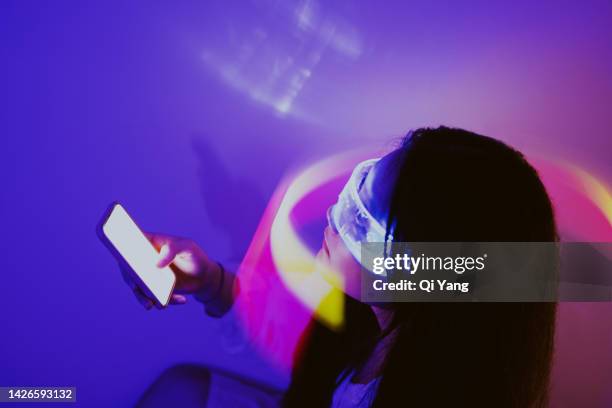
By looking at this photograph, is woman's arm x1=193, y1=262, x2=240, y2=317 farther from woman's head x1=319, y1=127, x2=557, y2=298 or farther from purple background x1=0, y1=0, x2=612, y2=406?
woman's head x1=319, y1=127, x2=557, y2=298

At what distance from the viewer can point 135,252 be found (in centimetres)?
94

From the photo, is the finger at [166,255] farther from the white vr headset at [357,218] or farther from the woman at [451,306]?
the white vr headset at [357,218]

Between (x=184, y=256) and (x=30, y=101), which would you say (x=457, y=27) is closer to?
(x=184, y=256)

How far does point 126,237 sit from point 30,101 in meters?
0.48

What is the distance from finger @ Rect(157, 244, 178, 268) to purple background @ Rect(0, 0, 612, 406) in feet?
0.60

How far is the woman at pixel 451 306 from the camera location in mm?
720

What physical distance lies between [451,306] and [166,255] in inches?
24.2

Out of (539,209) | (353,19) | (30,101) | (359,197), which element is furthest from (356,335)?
(30,101)

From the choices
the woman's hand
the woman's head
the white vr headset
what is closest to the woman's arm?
the woman's hand

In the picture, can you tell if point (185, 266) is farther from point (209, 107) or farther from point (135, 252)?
point (209, 107)

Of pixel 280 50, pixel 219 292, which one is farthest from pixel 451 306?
pixel 280 50

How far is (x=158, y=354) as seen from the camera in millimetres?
1268

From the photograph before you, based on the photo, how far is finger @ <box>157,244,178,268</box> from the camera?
99cm

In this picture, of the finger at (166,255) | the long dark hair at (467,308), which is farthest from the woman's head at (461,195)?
the finger at (166,255)
